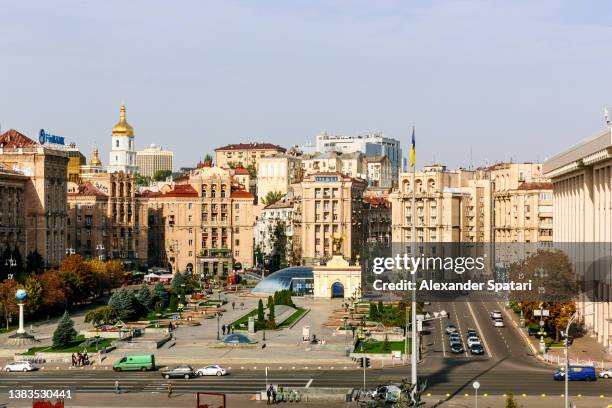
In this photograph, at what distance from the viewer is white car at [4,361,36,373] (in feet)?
301

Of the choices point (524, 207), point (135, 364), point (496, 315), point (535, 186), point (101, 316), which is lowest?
point (135, 364)

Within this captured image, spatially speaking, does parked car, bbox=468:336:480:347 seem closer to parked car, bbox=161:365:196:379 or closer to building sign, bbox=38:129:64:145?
parked car, bbox=161:365:196:379

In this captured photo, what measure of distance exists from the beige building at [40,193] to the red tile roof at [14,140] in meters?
3.84

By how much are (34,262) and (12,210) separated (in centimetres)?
1174

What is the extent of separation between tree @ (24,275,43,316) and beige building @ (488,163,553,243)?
7909 centimetres

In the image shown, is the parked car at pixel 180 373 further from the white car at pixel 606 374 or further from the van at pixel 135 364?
the white car at pixel 606 374

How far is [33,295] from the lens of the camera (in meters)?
127

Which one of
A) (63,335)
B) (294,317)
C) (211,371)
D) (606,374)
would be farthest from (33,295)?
(606,374)

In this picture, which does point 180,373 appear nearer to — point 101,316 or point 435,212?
point 101,316

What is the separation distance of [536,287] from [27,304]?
48628 millimetres

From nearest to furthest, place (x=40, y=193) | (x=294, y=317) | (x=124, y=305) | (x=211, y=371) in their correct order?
1. (x=211, y=371)
2. (x=124, y=305)
3. (x=294, y=317)
4. (x=40, y=193)

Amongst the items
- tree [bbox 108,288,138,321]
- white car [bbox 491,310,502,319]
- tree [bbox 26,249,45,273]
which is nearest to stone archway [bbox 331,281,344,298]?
white car [bbox 491,310,502,319]

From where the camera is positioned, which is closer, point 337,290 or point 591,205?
point 591,205

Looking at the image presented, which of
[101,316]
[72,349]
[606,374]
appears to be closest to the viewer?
[606,374]
